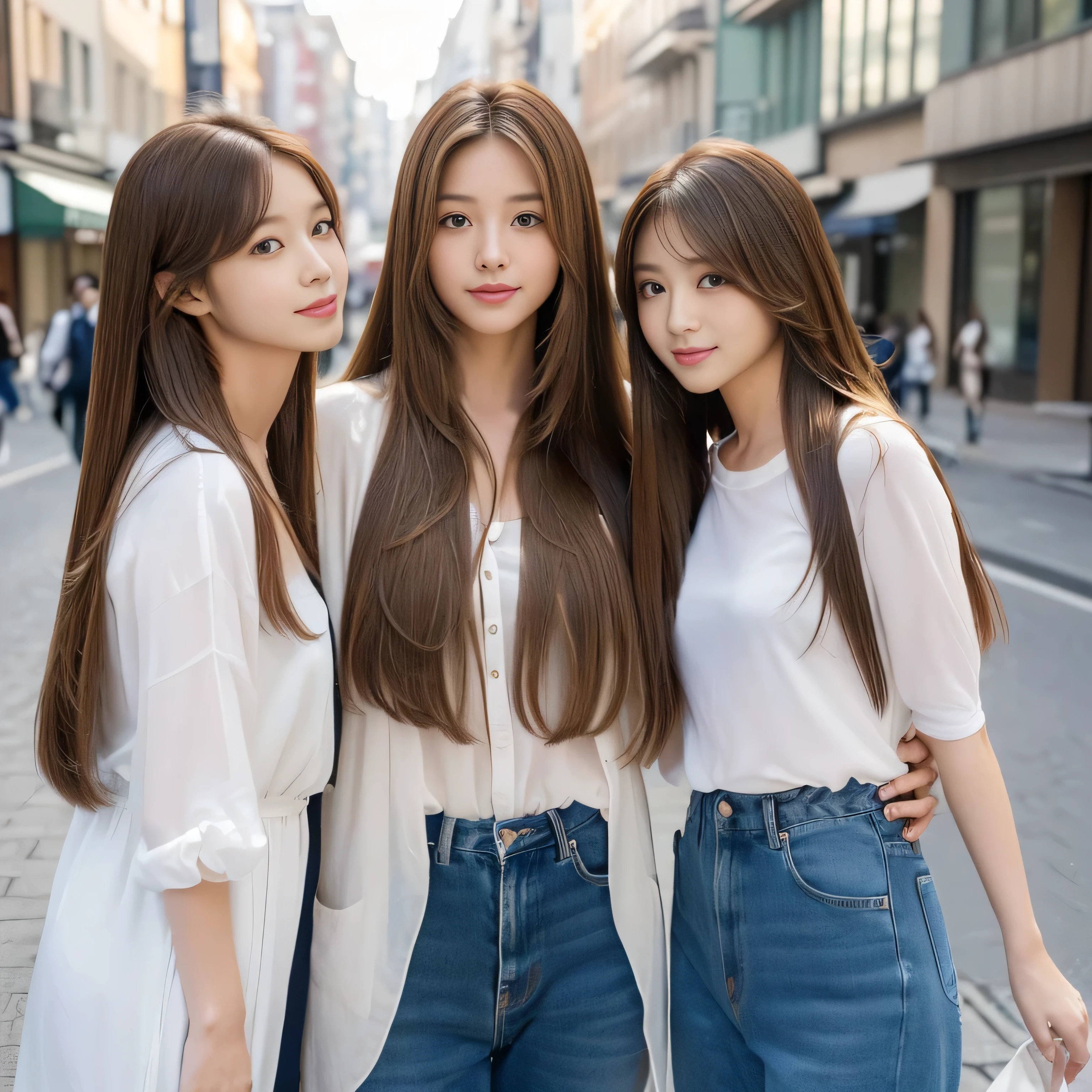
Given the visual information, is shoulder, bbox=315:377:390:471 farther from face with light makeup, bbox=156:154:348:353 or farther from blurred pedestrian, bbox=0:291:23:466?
blurred pedestrian, bbox=0:291:23:466

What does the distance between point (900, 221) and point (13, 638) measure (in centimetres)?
2100

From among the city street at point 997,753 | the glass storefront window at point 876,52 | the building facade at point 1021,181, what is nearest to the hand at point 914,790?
the city street at point 997,753

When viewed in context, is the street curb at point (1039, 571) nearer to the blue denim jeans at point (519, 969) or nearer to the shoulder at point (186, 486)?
the blue denim jeans at point (519, 969)

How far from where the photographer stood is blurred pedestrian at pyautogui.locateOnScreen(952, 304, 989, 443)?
14.7 m

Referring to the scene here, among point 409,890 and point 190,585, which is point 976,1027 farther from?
point 190,585

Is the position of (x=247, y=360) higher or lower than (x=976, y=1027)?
higher

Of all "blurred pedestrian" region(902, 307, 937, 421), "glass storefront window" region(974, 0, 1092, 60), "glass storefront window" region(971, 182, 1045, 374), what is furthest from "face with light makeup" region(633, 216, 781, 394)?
"glass storefront window" region(971, 182, 1045, 374)

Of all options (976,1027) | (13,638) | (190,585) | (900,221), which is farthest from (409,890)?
(900,221)

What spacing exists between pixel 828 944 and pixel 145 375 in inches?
49.8

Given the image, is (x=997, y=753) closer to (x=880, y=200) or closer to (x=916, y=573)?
(x=916, y=573)

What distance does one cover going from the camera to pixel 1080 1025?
68.3 inches

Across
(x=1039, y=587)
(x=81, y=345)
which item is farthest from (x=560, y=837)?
(x=81, y=345)

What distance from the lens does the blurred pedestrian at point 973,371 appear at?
48.2ft

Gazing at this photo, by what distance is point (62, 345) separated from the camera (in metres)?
10.2
